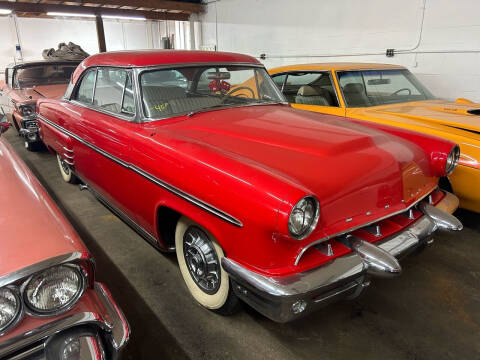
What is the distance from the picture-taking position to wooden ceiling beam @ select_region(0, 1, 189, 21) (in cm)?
814

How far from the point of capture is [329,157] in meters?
1.76

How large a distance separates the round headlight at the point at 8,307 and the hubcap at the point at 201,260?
954mm

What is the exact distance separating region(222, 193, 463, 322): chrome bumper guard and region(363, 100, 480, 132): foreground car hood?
1.70 metres

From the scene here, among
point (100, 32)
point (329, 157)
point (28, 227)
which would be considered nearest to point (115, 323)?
point (28, 227)

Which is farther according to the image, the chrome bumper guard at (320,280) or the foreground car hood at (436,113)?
the foreground car hood at (436,113)

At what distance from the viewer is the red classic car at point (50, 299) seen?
104cm

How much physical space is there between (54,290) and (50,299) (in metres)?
0.03

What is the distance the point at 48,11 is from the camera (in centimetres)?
866

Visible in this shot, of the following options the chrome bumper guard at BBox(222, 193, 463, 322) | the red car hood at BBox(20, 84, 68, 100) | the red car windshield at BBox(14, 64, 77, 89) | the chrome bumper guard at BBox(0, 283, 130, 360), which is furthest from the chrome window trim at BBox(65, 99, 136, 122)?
the red car windshield at BBox(14, 64, 77, 89)

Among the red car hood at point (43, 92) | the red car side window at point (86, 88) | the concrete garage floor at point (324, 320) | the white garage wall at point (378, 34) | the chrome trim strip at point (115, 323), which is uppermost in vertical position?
the white garage wall at point (378, 34)

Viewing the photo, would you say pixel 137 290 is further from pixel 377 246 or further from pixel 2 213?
pixel 377 246

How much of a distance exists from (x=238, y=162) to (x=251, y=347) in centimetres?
100

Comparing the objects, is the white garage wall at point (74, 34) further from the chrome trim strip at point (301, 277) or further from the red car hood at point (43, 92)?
the chrome trim strip at point (301, 277)

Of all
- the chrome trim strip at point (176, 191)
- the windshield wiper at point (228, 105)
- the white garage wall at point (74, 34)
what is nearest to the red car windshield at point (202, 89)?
the windshield wiper at point (228, 105)
